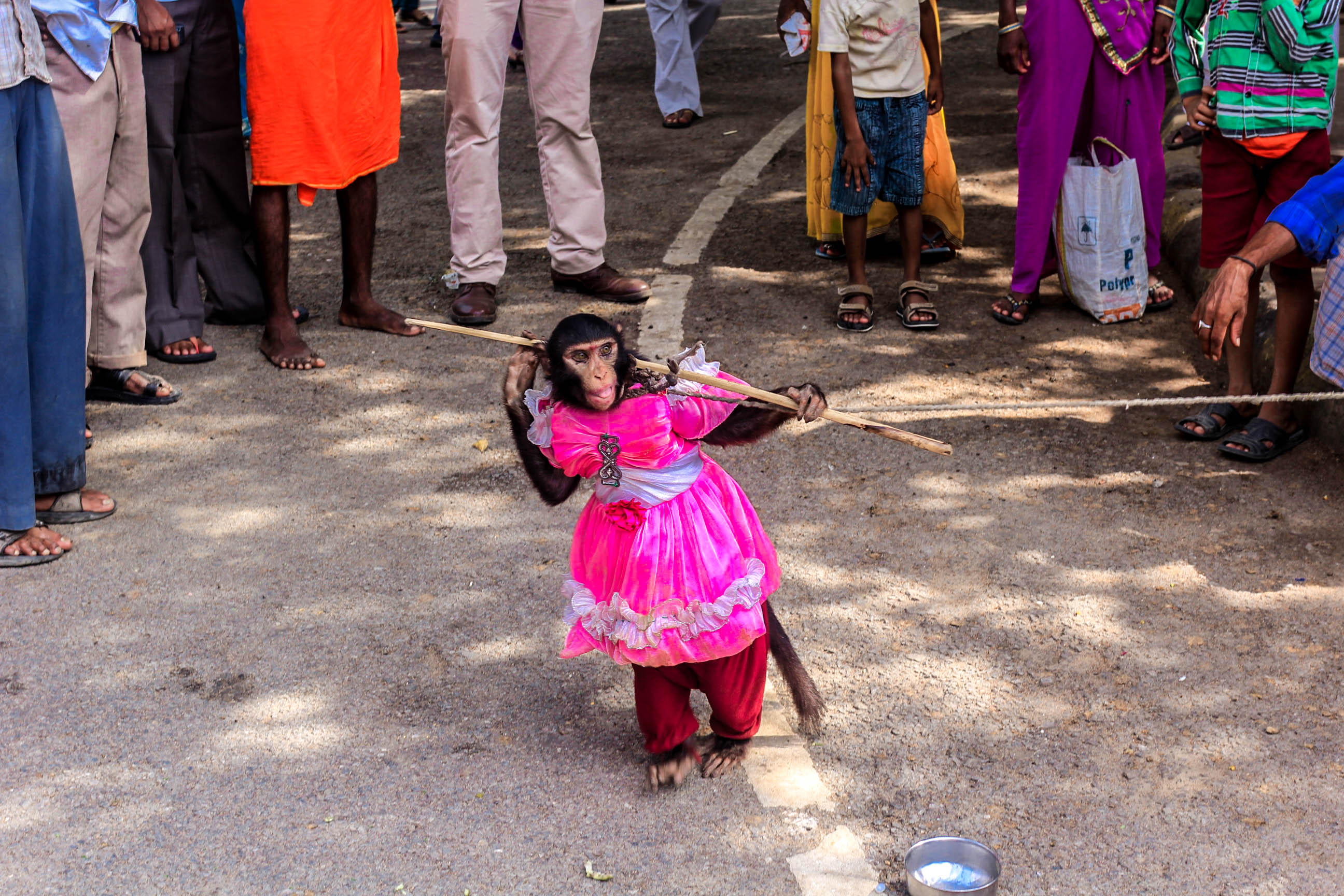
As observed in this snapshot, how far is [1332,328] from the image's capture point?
3.52m

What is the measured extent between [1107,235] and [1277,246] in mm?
2110

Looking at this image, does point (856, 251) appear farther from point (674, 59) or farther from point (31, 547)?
point (674, 59)

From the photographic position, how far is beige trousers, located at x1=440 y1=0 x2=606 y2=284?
219 inches

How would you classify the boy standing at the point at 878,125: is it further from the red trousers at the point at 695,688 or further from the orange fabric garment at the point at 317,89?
the red trousers at the point at 695,688

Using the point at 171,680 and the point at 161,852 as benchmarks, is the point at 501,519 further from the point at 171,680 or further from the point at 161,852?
the point at 161,852

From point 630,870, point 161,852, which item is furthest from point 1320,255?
point 161,852

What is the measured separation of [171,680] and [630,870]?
1432mm

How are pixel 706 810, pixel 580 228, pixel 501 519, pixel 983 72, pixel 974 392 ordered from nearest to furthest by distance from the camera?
pixel 706 810 → pixel 501 519 → pixel 974 392 → pixel 580 228 → pixel 983 72

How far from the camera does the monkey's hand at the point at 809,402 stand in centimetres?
284

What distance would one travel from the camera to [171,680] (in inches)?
138

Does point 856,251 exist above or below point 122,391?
above

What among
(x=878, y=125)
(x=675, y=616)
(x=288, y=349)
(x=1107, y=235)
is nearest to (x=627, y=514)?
(x=675, y=616)

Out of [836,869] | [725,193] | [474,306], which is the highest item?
[725,193]

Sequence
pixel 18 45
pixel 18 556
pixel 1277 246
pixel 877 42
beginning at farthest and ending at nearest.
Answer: pixel 877 42
pixel 18 556
pixel 18 45
pixel 1277 246
